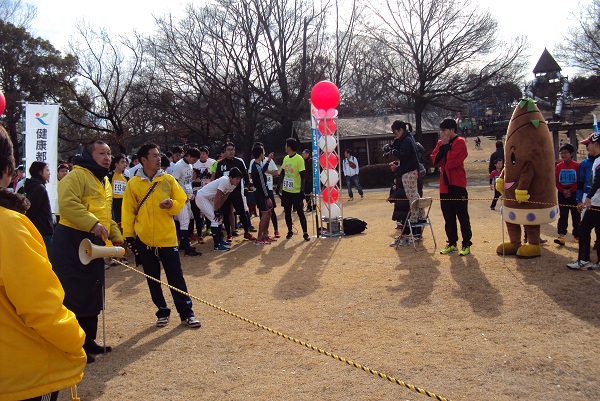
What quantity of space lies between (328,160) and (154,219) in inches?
234

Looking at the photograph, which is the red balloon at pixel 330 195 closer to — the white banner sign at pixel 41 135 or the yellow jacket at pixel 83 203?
the white banner sign at pixel 41 135

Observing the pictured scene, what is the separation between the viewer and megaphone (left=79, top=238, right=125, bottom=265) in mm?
4316

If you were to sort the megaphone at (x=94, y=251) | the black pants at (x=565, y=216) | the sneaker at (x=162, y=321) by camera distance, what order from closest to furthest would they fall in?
the megaphone at (x=94, y=251)
the sneaker at (x=162, y=321)
the black pants at (x=565, y=216)

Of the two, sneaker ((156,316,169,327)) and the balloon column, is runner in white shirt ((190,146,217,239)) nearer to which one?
the balloon column

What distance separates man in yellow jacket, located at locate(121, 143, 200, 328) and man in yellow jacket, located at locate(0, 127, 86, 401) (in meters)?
3.06

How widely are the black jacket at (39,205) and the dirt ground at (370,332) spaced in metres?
1.29

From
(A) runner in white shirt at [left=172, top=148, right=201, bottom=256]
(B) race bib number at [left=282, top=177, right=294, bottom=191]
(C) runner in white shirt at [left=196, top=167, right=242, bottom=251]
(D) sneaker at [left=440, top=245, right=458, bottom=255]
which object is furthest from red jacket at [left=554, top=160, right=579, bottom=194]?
(A) runner in white shirt at [left=172, top=148, right=201, bottom=256]

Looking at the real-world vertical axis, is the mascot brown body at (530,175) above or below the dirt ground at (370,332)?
above

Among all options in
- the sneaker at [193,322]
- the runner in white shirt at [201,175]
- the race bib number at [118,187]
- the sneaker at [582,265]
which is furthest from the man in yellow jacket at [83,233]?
the runner in white shirt at [201,175]

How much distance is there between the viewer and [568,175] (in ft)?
28.9

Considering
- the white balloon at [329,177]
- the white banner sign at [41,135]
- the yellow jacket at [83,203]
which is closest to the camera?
the yellow jacket at [83,203]

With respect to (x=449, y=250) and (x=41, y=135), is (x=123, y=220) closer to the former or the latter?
→ (x=449, y=250)

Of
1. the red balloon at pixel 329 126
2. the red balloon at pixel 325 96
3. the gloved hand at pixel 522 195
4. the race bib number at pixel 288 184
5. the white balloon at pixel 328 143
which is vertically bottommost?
the gloved hand at pixel 522 195

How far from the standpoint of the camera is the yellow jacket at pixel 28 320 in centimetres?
215
